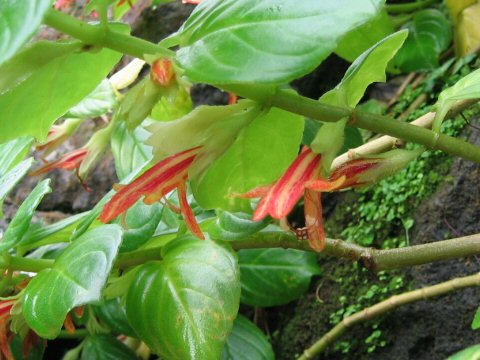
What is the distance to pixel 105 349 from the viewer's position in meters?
0.95

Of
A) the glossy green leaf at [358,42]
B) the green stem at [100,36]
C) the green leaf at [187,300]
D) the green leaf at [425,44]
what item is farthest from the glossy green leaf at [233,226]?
the green leaf at [425,44]

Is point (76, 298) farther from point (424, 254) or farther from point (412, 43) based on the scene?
point (412, 43)

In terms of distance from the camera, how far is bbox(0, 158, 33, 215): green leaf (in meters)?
0.66

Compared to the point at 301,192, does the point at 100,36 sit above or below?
above

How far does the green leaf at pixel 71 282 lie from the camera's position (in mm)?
520

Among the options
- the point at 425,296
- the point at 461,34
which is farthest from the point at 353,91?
the point at 461,34

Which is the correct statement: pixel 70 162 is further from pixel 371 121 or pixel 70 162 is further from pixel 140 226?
pixel 371 121

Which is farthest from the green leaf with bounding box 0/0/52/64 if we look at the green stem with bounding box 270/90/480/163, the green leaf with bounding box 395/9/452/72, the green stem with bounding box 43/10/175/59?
the green leaf with bounding box 395/9/452/72

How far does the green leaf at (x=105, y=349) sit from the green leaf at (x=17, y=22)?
697 mm

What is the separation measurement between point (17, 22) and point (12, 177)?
407 mm

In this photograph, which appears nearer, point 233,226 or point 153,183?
point 153,183

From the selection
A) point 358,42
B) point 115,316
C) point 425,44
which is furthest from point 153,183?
point 425,44

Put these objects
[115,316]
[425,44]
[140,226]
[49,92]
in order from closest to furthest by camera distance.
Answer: [49,92]
[140,226]
[115,316]
[425,44]

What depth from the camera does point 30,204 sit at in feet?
2.16
